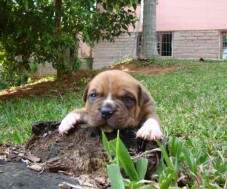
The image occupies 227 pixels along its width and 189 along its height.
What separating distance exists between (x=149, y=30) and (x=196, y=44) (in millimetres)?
6920

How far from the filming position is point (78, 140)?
13.6 feet

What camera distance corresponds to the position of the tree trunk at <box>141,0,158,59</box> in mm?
20594

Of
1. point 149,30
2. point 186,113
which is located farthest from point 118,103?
point 149,30

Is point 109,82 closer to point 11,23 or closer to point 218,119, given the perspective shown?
point 218,119

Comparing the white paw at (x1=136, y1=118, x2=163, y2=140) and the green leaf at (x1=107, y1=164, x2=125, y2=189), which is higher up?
the white paw at (x1=136, y1=118, x2=163, y2=140)

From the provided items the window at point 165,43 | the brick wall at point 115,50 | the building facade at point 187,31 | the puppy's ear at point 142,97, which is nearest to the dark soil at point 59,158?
the puppy's ear at point 142,97

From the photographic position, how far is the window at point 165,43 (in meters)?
28.1

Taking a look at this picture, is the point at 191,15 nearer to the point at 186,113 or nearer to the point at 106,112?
the point at 186,113

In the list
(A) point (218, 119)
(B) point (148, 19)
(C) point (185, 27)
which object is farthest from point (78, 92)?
(C) point (185, 27)

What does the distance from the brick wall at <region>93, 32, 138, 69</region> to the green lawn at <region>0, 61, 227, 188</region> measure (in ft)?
40.0

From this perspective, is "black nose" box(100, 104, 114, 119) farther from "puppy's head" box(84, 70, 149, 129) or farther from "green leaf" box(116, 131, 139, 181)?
"green leaf" box(116, 131, 139, 181)

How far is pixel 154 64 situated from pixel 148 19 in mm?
2295

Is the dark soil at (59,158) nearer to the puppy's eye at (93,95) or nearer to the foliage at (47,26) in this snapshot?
the puppy's eye at (93,95)

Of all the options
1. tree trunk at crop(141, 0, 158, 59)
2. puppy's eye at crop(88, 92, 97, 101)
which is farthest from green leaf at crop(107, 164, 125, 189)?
tree trunk at crop(141, 0, 158, 59)
